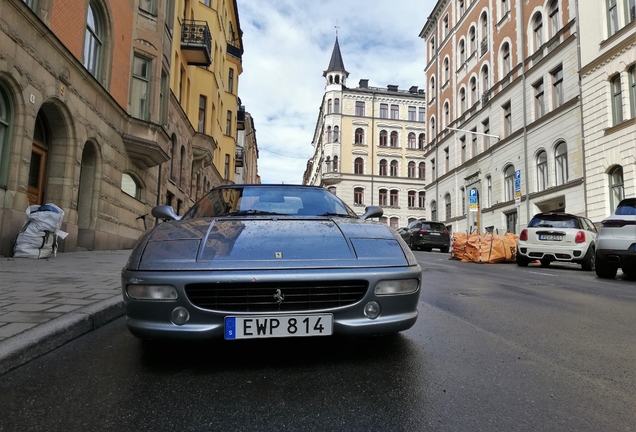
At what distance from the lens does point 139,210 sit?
52.4 feet

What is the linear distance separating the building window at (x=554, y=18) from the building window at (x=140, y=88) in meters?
19.4

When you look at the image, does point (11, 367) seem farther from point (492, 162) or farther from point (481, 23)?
point (481, 23)

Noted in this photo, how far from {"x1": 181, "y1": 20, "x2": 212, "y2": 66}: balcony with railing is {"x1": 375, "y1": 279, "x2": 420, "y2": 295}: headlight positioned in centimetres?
2089

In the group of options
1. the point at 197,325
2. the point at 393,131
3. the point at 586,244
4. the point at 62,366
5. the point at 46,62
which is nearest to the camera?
the point at 197,325

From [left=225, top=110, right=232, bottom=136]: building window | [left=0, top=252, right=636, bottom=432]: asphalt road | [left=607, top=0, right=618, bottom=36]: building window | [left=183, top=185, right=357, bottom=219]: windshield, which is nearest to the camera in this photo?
[left=0, top=252, right=636, bottom=432]: asphalt road

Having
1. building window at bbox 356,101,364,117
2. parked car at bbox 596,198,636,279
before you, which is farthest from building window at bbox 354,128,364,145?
parked car at bbox 596,198,636,279

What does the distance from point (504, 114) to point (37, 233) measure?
84.6ft

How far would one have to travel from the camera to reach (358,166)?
5738 cm

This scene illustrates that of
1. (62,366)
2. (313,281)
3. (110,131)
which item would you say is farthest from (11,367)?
(110,131)

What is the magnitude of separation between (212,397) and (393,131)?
58.9m

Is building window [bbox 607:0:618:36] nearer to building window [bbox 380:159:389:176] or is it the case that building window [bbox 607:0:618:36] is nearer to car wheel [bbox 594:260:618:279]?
car wheel [bbox 594:260:618:279]

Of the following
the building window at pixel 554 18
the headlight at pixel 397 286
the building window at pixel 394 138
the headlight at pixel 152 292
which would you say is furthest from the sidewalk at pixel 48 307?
the building window at pixel 394 138

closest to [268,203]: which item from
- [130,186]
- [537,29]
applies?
[130,186]

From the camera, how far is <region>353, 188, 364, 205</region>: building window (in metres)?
56.3
